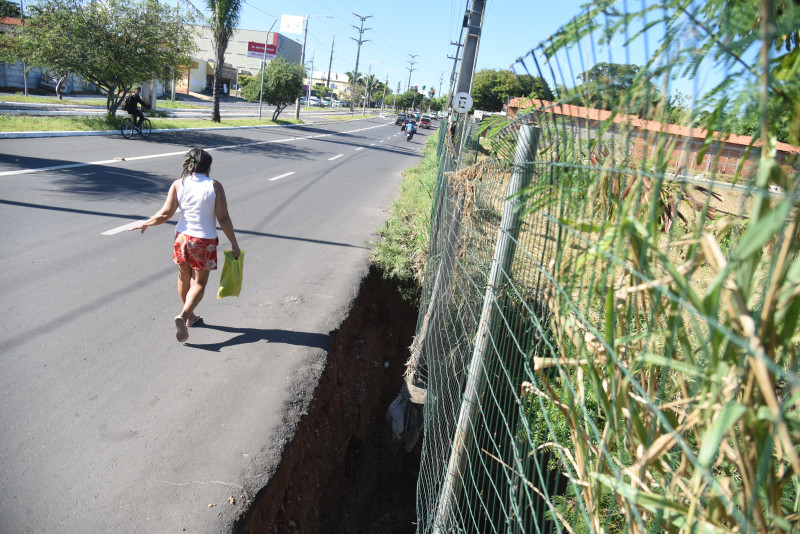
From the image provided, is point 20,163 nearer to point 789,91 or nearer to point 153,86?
point 789,91

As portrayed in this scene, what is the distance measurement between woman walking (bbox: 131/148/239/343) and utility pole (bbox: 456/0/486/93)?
7923 mm

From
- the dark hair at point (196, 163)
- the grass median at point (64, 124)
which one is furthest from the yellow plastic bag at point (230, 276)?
the grass median at point (64, 124)

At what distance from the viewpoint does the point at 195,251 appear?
4.63 metres

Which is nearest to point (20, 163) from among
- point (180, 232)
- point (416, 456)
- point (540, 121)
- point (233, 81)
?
point (180, 232)

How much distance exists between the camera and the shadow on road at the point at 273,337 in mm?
4910

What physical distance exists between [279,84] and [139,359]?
35449 mm

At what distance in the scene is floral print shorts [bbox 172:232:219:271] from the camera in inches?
182

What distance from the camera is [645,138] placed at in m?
0.94

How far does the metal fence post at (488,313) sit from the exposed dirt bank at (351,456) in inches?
48.6

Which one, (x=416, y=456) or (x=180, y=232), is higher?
(x=180, y=232)

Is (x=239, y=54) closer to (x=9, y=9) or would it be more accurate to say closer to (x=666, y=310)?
(x=9, y=9)

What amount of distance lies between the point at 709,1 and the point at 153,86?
30160mm

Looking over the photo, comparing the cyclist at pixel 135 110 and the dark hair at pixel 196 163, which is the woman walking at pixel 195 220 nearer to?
the dark hair at pixel 196 163

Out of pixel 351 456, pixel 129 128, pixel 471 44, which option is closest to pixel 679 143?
pixel 351 456
